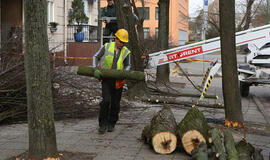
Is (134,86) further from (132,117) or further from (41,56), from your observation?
(41,56)

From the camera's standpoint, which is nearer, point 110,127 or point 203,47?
point 110,127

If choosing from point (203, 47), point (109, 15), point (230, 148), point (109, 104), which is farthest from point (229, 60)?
point (109, 15)

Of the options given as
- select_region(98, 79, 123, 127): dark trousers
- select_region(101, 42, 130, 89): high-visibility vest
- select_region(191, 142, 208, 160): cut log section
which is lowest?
select_region(191, 142, 208, 160): cut log section

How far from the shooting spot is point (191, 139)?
5.67 metres

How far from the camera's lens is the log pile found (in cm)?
511

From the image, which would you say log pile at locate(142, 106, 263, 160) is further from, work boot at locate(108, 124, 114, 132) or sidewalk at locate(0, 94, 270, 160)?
work boot at locate(108, 124, 114, 132)

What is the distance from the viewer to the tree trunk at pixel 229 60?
7.54 m

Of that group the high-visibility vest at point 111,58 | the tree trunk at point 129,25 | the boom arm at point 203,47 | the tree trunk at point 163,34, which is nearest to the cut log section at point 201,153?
the high-visibility vest at point 111,58

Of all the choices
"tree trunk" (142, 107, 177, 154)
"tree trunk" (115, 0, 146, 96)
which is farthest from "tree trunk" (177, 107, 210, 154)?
"tree trunk" (115, 0, 146, 96)

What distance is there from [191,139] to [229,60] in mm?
2429

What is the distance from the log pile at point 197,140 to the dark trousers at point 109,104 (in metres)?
1.04

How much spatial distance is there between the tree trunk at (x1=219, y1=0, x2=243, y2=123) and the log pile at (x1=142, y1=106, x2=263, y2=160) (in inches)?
68.5

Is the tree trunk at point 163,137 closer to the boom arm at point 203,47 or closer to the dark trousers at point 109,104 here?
the dark trousers at point 109,104

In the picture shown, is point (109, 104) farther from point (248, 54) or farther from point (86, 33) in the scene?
point (86, 33)
